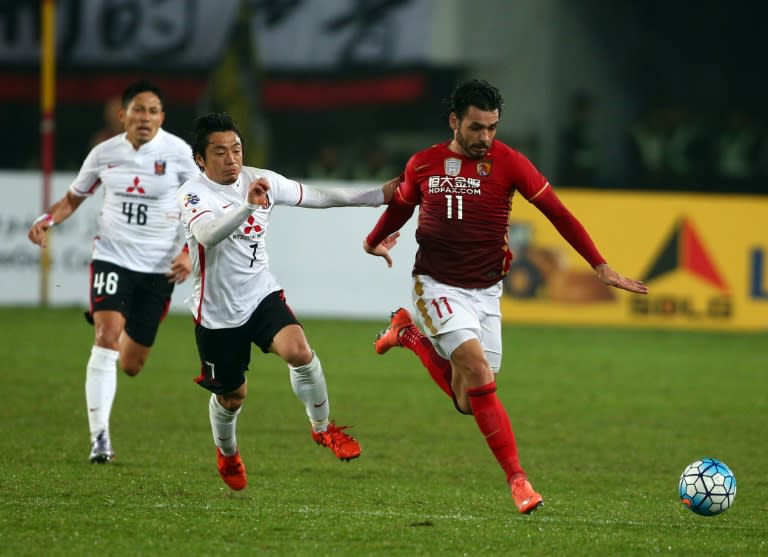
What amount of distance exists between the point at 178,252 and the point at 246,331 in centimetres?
222

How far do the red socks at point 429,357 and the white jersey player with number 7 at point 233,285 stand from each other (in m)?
0.75

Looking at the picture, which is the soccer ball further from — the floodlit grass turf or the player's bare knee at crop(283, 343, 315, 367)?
the player's bare knee at crop(283, 343, 315, 367)

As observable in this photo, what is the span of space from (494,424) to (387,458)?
82.6 inches

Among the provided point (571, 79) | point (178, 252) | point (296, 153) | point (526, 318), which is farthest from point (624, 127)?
point (178, 252)

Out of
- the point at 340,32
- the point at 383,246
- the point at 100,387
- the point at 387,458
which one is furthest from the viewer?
the point at 340,32

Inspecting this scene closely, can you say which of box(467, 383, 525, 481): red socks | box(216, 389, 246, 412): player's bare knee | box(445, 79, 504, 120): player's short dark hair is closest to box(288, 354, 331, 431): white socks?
box(216, 389, 246, 412): player's bare knee

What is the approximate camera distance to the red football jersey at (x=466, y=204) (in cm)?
752

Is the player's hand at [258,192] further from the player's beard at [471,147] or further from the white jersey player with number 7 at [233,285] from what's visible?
the player's beard at [471,147]

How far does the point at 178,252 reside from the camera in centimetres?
970

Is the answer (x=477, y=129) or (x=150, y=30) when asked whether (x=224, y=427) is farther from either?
(x=150, y=30)

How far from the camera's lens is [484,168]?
7.52 m

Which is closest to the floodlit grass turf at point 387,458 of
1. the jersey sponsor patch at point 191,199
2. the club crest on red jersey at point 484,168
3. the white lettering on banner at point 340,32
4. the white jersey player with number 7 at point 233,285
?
the white jersey player with number 7 at point 233,285

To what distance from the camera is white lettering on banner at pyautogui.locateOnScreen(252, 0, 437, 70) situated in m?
22.2

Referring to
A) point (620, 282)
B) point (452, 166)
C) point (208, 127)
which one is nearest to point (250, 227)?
point (208, 127)
